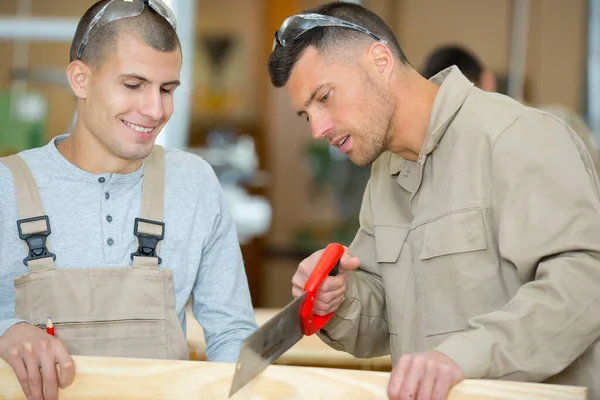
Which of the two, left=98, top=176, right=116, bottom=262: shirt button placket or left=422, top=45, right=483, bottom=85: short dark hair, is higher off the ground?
left=422, top=45, right=483, bottom=85: short dark hair

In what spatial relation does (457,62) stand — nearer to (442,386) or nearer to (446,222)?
(446,222)

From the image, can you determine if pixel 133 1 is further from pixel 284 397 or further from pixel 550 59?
pixel 550 59

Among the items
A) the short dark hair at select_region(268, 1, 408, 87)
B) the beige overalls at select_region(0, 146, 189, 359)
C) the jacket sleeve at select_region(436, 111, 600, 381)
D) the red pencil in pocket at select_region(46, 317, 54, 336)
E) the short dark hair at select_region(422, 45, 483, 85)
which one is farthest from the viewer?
the short dark hair at select_region(422, 45, 483, 85)

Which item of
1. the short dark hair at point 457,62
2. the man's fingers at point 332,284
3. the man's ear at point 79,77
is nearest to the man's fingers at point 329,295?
the man's fingers at point 332,284

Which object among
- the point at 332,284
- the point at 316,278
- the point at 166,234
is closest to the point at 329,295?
the point at 332,284

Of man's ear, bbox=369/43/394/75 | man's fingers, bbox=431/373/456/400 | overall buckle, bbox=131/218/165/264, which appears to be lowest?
man's fingers, bbox=431/373/456/400

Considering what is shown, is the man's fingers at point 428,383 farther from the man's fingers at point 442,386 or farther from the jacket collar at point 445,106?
the jacket collar at point 445,106

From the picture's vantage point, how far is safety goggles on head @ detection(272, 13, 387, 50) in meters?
1.87

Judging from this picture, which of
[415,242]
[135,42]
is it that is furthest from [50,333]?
[415,242]

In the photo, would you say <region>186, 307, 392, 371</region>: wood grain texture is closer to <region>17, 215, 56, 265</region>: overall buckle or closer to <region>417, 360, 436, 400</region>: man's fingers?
<region>17, 215, 56, 265</region>: overall buckle

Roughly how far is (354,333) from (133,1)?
0.93m

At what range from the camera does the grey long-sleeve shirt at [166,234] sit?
182 cm

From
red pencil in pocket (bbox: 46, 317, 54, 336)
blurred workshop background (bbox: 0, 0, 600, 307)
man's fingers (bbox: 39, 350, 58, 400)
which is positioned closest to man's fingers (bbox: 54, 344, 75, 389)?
man's fingers (bbox: 39, 350, 58, 400)

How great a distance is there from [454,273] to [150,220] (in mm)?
A: 676
